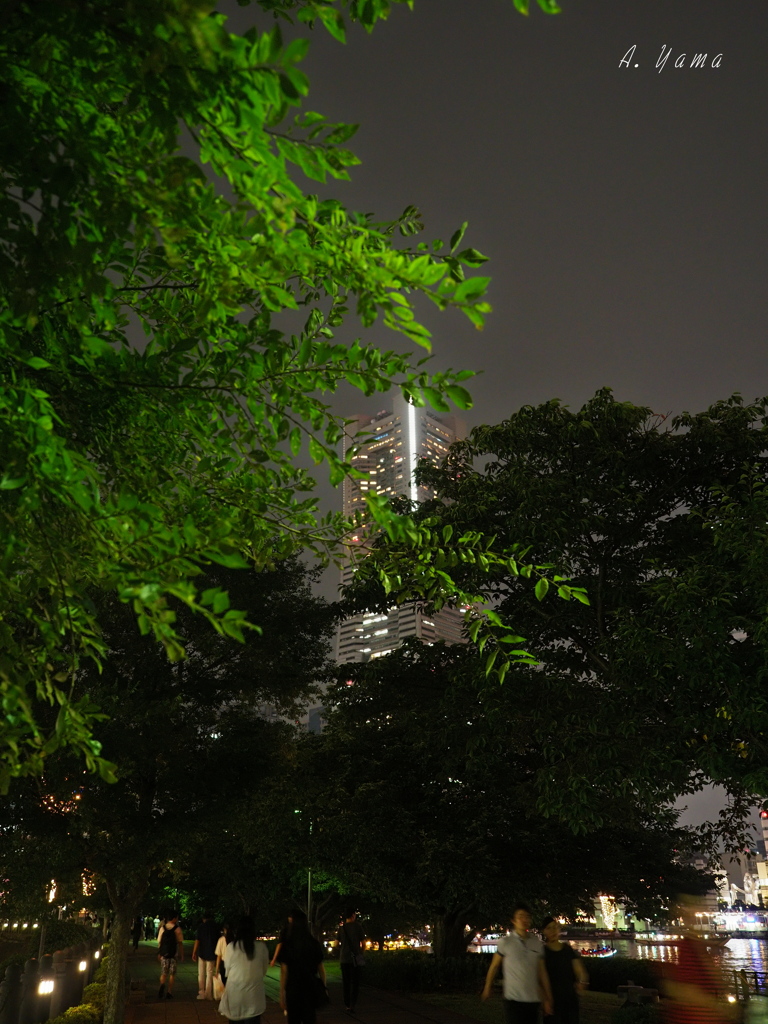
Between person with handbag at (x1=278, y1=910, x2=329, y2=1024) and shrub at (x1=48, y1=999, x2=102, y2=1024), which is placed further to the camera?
shrub at (x1=48, y1=999, x2=102, y2=1024)

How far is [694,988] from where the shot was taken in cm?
745

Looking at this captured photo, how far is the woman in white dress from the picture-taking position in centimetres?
771

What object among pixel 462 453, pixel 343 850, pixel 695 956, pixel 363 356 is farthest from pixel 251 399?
pixel 343 850

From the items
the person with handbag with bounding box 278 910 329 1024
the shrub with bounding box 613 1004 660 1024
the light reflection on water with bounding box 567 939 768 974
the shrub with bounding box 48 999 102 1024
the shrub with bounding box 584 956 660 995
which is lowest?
the light reflection on water with bounding box 567 939 768 974

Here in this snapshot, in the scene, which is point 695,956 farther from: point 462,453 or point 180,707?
point 180,707

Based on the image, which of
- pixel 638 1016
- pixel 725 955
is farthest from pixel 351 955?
pixel 725 955

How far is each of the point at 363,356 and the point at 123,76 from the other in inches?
58.4

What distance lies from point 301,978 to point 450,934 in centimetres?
1700

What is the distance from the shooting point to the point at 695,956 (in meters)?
7.50

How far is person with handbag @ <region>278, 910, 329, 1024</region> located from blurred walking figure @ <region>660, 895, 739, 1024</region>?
140 inches

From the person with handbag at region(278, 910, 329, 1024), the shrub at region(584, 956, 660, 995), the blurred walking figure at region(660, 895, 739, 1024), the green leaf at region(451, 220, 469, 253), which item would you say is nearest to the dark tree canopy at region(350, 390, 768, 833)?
the blurred walking figure at region(660, 895, 739, 1024)

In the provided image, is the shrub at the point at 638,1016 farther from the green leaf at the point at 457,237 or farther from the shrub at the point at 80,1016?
the green leaf at the point at 457,237

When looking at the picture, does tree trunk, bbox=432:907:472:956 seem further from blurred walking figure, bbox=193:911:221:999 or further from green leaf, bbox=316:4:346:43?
green leaf, bbox=316:4:346:43

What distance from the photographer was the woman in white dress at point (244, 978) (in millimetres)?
7715
